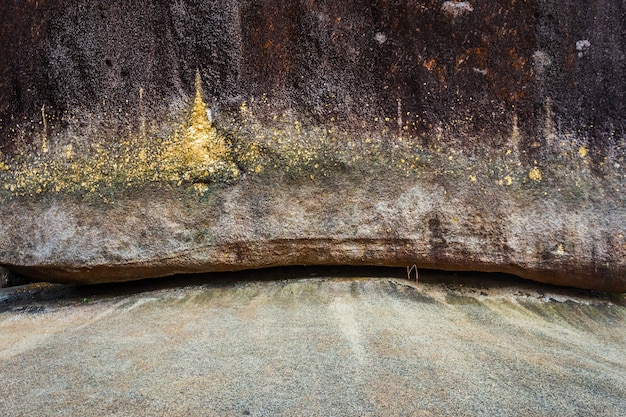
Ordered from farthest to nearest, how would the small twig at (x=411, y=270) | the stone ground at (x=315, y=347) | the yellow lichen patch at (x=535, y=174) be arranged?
the small twig at (x=411, y=270), the yellow lichen patch at (x=535, y=174), the stone ground at (x=315, y=347)

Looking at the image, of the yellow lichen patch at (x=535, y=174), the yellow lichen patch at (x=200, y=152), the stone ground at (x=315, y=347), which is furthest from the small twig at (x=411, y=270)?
the yellow lichen patch at (x=200, y=152)

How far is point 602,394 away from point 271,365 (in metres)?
0.81

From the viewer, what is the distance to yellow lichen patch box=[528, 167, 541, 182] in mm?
1920

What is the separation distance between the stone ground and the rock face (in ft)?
0.41

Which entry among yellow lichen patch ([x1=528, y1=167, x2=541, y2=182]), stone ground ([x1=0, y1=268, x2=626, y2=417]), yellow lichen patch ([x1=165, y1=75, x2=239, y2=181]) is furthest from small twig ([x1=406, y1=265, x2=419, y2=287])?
yellow lichen patch ([x1=165, y1=75, x2=239, y2=181])

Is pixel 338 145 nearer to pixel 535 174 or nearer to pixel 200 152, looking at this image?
pixel 200 152

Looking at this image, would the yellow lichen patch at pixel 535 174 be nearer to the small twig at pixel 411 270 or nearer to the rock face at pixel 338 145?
the rock face at pixel 338 145

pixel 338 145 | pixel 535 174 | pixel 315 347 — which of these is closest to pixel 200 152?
pixel 338 145

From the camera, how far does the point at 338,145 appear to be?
6.50 ft

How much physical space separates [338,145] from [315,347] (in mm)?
811

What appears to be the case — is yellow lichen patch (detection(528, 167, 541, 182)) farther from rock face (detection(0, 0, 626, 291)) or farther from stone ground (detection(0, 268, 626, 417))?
stone ground (detection(0, 268, 626, 417))

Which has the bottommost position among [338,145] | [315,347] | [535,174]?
[315,347]

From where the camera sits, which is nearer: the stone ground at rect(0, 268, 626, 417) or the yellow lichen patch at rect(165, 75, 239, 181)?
the stone ground at rect(0, 268, 626, 417)

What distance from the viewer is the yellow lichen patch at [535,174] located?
6.30 feet
